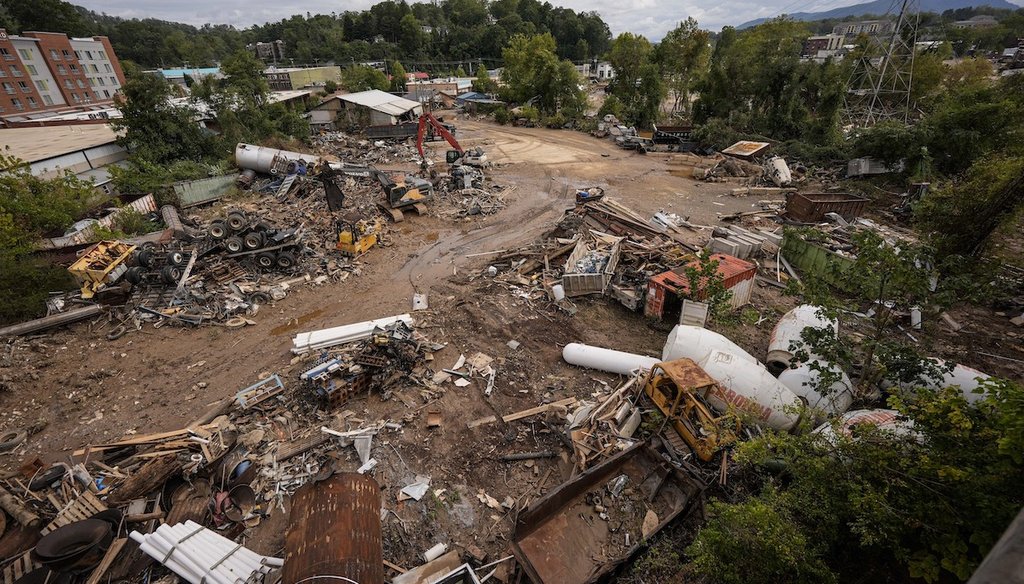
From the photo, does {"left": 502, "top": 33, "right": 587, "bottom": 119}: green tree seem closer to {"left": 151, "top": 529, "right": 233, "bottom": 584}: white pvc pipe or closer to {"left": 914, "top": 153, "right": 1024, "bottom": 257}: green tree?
{"left": 914, "top": 153, "right": 1024, "bottom": 257}: green tree

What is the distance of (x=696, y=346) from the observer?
8.64 metres

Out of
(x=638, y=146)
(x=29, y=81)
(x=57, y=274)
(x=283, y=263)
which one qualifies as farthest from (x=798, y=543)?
(x=29, y=81)

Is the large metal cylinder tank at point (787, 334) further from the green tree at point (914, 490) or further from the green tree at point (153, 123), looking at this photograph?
the green tree at point (153, 123)

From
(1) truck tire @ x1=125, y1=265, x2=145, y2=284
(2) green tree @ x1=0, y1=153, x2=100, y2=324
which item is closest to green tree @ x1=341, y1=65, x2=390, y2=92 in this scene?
(2) green tree @ x1=0, y1=153, x2=100, y2=324

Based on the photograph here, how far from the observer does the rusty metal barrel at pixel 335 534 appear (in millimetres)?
4875

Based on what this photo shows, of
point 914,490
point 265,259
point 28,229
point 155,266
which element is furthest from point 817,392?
point 28,229

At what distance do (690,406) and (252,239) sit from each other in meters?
14.9

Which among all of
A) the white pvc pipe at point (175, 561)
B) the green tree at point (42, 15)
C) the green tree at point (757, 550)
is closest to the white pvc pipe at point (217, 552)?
the white pvc pipe at point (175, 561)

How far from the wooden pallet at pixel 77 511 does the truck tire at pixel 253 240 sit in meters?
9.28

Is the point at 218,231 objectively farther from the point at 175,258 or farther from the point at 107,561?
the point at 107,561

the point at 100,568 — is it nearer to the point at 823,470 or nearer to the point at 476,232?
the point at 823,470

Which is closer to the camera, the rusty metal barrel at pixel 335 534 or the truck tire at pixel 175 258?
the rusty metal barrel at pixel 335 534

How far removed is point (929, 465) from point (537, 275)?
35.7ft

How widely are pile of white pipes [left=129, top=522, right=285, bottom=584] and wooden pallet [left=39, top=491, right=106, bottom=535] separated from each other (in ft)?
4.74
